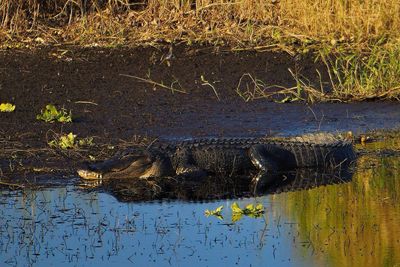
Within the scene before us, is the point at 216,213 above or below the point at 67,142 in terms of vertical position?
below

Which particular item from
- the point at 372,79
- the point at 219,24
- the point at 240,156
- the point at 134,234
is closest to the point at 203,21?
the point at 219,24

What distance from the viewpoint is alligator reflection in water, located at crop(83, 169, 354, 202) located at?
A: 8.11 m

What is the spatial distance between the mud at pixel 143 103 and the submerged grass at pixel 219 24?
0.37 m

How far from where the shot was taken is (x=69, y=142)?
365 inches

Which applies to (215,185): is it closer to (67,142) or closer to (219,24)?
(67,142)

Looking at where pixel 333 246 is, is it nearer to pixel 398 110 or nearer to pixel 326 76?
pixel 398 110

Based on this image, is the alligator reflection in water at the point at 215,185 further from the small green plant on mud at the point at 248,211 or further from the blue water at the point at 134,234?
the small green plant on mud at the point at 248,211

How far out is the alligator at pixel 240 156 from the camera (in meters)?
8.89

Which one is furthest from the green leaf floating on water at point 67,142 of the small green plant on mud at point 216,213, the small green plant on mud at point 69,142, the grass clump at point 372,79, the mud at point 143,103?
the grass clump at point 372,79

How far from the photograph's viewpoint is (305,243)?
6.63 metres

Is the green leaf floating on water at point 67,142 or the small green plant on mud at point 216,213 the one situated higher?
A: the green leaf floating on water at point 67,142

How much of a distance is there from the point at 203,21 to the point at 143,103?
2686mm

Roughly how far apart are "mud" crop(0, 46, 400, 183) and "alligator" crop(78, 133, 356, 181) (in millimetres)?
644

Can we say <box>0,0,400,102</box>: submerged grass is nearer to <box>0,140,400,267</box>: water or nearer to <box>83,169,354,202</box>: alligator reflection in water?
<box>83,169,354,202</box>: alligator reflection in water
